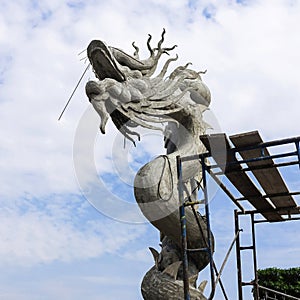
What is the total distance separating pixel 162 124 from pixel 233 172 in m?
1.53

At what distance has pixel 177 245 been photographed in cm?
536

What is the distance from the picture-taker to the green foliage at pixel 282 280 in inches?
382

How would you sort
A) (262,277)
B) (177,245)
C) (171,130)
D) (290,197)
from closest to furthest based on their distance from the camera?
(177,245) → (290,197) → (171,130) → (262,277)

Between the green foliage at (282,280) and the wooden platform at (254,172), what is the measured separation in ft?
12.8

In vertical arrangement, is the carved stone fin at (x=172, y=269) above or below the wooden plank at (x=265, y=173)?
below

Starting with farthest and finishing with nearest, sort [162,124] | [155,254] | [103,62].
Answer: [162,124]
[103,62]
[155,254]

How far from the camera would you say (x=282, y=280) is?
392 inches

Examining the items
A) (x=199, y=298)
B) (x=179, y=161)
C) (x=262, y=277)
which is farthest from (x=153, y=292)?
(x=262, y=277)

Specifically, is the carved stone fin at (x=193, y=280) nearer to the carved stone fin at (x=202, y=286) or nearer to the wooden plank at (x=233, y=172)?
the carved stone fin at (x=202, y=286)

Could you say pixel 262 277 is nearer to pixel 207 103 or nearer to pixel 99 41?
pixel 207 103

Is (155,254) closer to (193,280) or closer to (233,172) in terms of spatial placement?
(193,280)

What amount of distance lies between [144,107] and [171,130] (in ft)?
2.29

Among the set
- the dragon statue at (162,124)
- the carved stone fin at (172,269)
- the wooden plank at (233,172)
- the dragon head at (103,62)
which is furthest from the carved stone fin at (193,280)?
the dragon head at (103,62)

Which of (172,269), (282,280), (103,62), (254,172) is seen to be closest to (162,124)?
(103,62)
